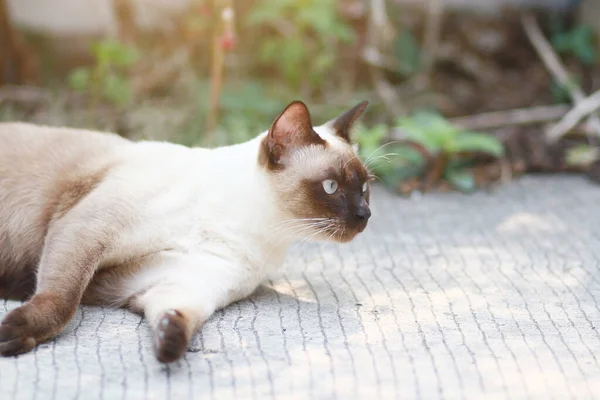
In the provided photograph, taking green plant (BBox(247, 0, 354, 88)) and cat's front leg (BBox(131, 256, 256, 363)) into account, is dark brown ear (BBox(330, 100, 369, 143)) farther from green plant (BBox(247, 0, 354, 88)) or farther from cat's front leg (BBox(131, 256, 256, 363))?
green plant (BBox(247, 0, 354, 88))

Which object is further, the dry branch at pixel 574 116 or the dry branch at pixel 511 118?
the dry branch at pixel 511 118

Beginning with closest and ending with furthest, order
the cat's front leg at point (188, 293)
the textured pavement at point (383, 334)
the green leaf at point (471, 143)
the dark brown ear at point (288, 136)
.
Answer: the textured pavement at point (383, 334), the cat's front leg at point (188, 293), the dark brown ear at point (288, 136), the green leaf at point (471, 143)

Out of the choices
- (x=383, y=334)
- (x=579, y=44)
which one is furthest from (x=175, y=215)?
(x=579, y=44)

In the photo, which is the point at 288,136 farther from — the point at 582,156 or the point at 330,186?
the point at 582,156

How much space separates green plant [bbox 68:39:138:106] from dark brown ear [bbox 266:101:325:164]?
1.80 meters

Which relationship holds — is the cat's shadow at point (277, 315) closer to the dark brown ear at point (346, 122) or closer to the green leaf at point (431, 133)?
the dark brown ear at point (346, 122)

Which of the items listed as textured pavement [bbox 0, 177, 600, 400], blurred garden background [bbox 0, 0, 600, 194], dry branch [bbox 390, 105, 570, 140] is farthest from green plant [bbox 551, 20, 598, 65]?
textured pavement [bbox 0, 177, 600, 400]

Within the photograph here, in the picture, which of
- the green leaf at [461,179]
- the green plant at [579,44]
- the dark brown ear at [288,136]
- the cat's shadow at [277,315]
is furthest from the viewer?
the green plant at [579,44]

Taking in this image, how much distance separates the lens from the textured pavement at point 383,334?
1664 mm

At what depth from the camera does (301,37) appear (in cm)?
430

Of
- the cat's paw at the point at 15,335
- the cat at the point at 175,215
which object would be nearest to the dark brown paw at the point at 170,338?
the cat at the point at 175,215

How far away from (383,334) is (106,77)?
245 centimetres

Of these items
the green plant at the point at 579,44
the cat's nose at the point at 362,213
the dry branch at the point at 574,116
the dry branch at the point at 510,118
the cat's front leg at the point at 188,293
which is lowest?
the dry branch at the point at 510,118

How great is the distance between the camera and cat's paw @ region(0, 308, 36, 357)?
1.73m
